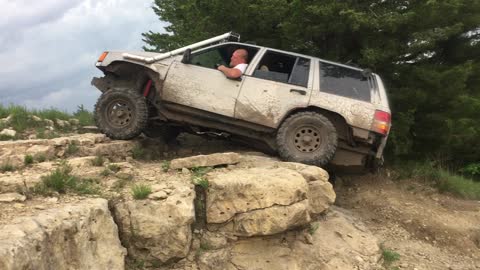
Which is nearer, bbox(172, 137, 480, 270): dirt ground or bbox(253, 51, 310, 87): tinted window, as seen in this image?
bbox(172, 137, 480, 270): dirt ground

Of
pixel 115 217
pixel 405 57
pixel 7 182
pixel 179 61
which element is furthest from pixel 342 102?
pixel 7 182

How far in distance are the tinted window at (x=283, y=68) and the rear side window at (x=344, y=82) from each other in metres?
0.29

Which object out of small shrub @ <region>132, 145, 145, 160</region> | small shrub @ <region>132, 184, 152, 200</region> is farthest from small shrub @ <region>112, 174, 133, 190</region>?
small shrub @ <region>132, 145, 145, 160</region>

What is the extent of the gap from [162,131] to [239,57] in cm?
195

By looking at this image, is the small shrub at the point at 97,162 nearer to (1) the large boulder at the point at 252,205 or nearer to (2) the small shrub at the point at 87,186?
(2) the small shrub at the point at 87,186

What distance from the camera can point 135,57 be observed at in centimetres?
714

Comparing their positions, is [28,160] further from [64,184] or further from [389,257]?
[389,257]

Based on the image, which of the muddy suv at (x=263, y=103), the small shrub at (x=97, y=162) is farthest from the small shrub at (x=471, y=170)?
the small shrub at (x=97, y=162)

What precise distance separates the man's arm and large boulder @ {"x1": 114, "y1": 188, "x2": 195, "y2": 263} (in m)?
2.46

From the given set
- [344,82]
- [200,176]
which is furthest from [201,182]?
[344,82]

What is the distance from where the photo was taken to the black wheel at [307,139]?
685cm

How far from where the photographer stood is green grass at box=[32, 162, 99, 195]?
15.5ft

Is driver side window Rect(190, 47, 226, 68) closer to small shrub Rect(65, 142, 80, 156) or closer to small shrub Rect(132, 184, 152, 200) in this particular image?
small shrub Rect(65, 142, 80, 156)

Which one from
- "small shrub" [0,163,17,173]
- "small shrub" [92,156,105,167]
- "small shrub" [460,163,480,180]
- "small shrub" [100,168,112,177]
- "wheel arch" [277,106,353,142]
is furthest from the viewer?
"small shrub" [460,163,480,180]
